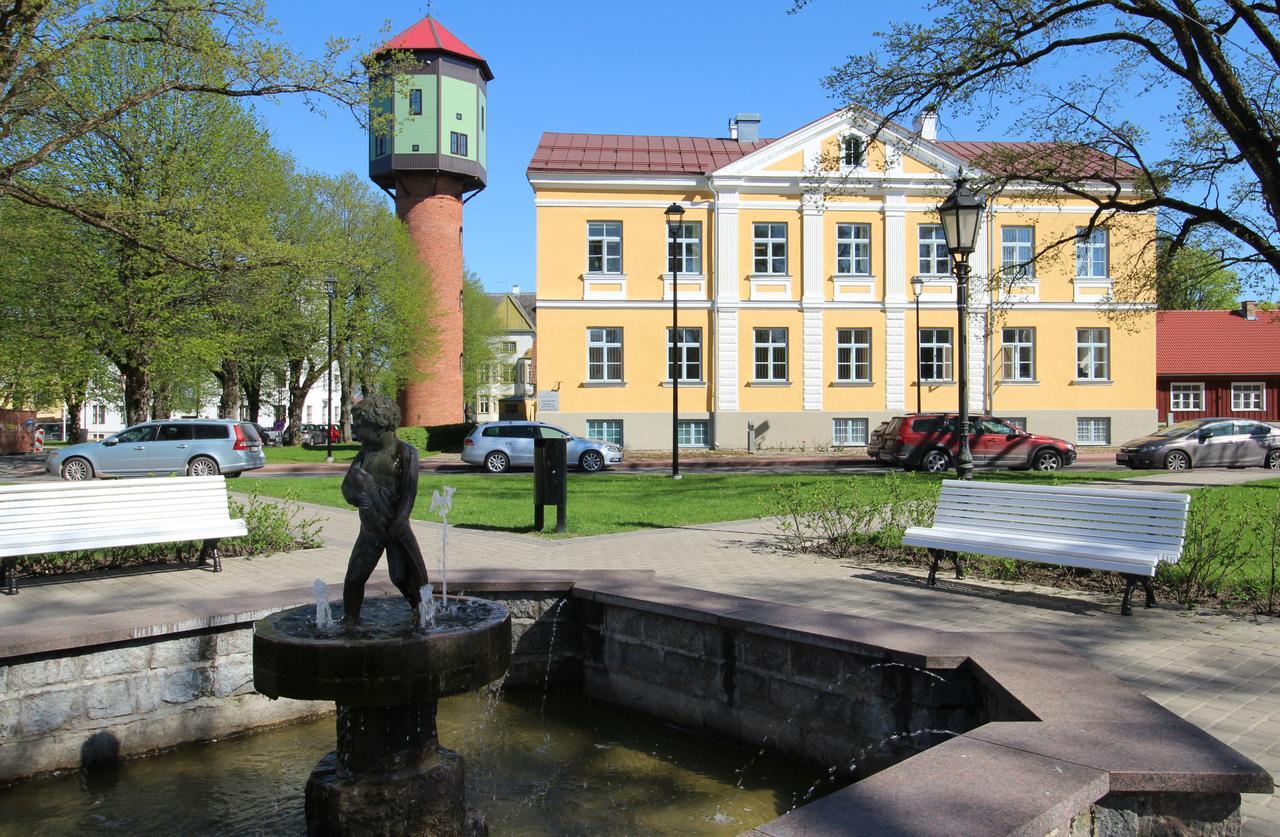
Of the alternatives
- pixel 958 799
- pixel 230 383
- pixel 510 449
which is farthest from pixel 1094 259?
pixel 958 799

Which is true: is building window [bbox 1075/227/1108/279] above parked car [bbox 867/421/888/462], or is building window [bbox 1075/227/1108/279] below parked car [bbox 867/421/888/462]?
above

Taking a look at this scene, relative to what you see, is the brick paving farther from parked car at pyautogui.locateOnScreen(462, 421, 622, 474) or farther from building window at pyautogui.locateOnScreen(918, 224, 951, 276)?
building window at pyautogui.locateOnScreen(918, 224, 951, 276)

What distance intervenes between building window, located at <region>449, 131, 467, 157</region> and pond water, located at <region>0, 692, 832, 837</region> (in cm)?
4054

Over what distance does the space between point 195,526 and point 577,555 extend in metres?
3.77

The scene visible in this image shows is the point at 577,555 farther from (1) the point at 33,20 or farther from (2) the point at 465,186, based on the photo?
(2) the point at 465,186

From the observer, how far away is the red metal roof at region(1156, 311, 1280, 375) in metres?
46.8

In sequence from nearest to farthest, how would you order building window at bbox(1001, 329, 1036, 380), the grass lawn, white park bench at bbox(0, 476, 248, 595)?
white park bench at bbox(0, 476, 248, 595) < the grass lawn < building window at bbox(1001, 329, 1036, 380)

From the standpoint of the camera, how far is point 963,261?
36.4 feet

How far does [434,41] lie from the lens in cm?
4325

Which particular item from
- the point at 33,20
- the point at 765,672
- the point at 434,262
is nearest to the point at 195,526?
the point at 765,672

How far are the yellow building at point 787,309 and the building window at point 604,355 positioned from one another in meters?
0.07

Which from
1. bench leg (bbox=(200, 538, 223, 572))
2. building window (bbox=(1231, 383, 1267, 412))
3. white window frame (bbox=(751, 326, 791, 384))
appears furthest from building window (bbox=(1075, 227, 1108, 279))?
bench leg (bbox=(200, 538, 223, 572))

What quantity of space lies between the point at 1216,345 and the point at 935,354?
21915 millimetres

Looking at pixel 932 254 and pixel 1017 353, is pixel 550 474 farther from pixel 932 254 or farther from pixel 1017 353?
pixel 1017 353
